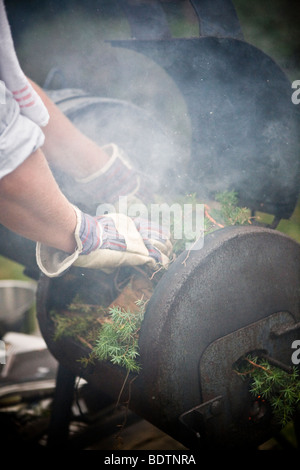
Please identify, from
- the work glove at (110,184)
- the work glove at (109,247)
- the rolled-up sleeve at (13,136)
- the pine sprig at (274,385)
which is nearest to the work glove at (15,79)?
the rolled-up sleeve at (13,136)

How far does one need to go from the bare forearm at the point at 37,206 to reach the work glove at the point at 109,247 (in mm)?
37

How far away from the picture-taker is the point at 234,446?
3.58ft

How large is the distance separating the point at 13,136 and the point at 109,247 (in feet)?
1.28

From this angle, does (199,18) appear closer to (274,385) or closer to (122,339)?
(122,339)

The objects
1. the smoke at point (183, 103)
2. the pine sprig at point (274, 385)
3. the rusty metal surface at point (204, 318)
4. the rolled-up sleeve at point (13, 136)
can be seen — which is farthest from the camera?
the smoke at point (183, 103)

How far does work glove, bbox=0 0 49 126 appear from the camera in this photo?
2.56ft

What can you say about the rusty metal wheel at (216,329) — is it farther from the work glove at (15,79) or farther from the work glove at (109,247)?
the work glove at (15,79)

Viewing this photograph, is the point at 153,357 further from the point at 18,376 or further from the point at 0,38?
the point at 18,376

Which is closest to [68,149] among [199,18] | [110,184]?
[110,184]

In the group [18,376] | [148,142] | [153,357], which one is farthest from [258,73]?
[18,376]

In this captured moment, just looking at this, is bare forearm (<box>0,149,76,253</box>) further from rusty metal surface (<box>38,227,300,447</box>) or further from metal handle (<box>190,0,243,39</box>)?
metal handle (<box>190,0,243,39</box>)

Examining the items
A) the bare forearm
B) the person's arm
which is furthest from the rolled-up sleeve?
the person's arm

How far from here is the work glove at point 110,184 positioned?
49.2 inches

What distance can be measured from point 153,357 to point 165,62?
0.99 metres
